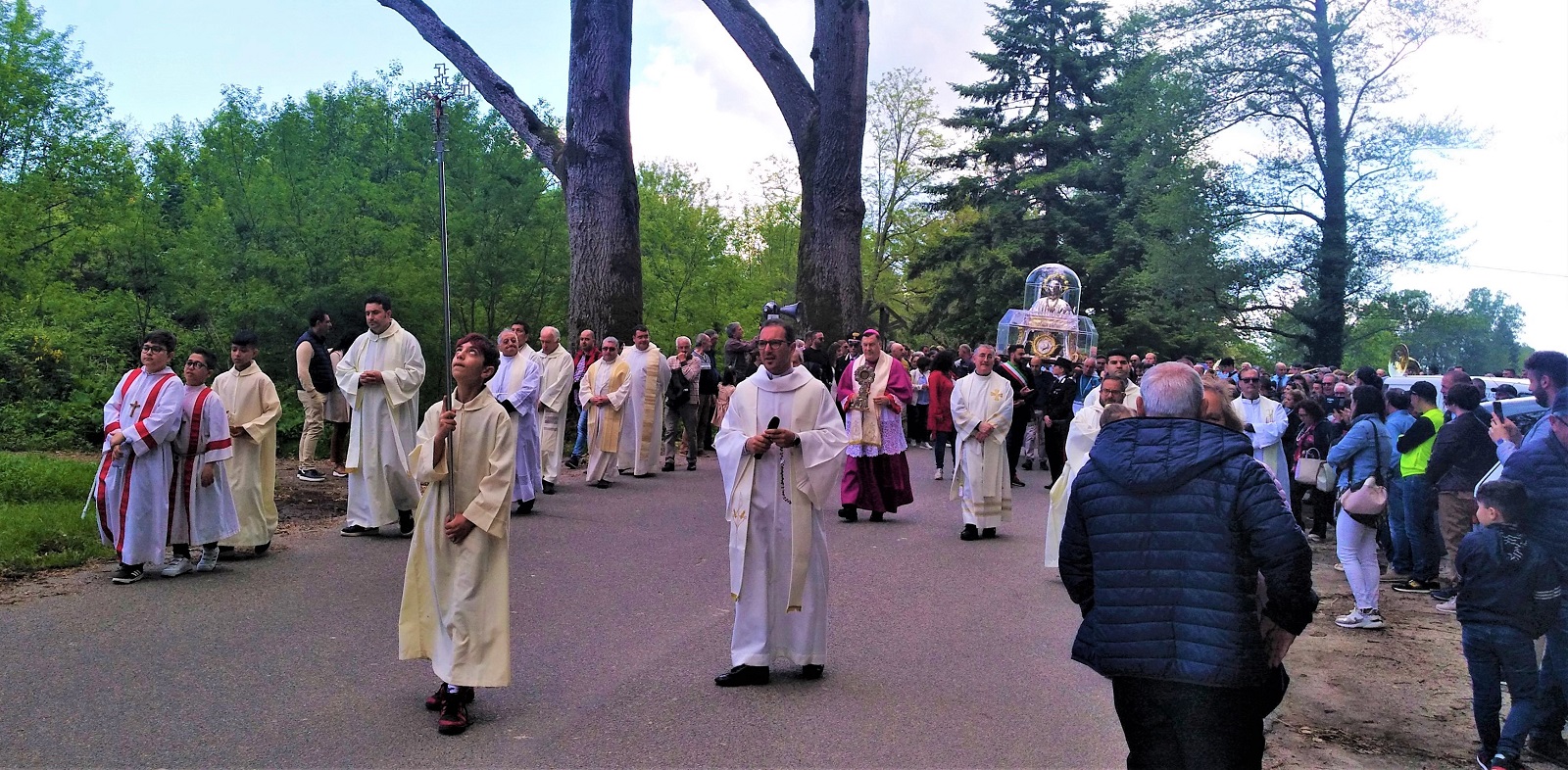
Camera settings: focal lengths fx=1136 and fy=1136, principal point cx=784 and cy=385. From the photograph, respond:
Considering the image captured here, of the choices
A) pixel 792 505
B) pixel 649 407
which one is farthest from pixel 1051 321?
pixel 792 505

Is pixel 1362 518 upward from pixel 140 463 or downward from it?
downward

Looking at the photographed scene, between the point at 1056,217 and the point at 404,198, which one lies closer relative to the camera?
the point at 404,198

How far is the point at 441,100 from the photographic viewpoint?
632cm

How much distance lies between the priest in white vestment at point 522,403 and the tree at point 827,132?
327 inches

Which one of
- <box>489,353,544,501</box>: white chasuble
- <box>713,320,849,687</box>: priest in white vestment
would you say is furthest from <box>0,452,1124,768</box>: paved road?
<box>489,353,544,501</box>: white chasuble

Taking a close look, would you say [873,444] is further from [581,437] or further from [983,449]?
[581,437]

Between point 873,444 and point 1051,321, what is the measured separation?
63.3 ft

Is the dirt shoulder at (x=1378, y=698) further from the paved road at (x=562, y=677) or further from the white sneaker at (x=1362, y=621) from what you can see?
the paved road at (x=562, y=677)

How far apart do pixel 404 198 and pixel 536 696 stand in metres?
21.3

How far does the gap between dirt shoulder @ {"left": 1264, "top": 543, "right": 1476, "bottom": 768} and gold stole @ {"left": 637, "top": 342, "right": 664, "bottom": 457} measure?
9.32 m

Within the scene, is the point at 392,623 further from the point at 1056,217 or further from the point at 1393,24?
the point at 1056,217

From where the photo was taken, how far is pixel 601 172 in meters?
17.5

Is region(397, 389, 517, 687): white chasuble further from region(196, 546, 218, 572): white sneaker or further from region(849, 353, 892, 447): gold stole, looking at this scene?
region(849, 353, 892, 447): gold stole

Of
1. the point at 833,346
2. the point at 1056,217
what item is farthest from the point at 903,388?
the point at 1056,217
